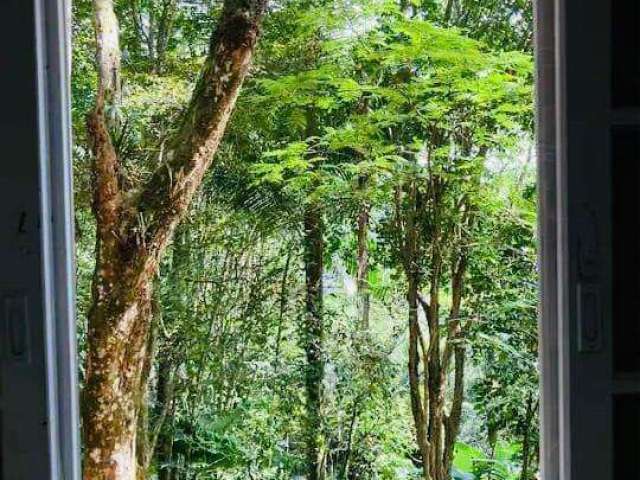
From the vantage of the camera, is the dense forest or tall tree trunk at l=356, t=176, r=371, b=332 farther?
tall tree trunk at l=356, t=176, r=371, b=332

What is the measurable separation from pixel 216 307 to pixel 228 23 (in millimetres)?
924

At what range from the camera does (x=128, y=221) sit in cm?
182

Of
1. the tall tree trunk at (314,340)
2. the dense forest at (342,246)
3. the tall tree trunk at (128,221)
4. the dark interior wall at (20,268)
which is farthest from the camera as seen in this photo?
the tall tree trunk at (314,340)

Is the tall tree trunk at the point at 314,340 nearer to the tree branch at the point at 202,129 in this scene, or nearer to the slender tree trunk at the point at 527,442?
the tree branch at the point at 202,129

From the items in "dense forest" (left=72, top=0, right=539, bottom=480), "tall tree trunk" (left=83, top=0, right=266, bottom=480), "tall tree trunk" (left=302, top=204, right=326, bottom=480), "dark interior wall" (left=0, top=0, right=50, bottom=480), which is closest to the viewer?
"dark interior wall" (left=0, top=0, right=50, bottom=480)

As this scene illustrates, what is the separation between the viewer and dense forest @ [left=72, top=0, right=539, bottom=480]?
6.66 ft

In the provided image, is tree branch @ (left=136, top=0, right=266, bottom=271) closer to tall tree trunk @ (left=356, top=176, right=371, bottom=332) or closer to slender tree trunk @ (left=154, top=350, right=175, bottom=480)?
slender tree trunk @ (left=154, top=350, right=175, bottom=480)

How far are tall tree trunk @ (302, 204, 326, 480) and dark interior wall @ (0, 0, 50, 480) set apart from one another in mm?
1517

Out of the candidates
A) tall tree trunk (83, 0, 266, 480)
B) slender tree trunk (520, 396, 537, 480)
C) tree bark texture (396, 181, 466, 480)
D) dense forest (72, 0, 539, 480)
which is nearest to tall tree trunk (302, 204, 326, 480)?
dense forest (72, 0, 539, 480)

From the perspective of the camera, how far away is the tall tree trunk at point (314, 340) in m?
2.20

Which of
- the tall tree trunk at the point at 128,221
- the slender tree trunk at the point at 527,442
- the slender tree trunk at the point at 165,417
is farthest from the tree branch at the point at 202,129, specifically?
the slender tree trunk at the point at 527,442

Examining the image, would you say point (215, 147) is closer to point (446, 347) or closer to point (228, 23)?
point (228, 23)

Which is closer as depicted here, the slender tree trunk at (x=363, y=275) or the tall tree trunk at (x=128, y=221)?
the tall tree trunk at (x=128, y=221)

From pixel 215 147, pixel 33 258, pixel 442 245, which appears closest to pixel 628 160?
pixel 33 258
